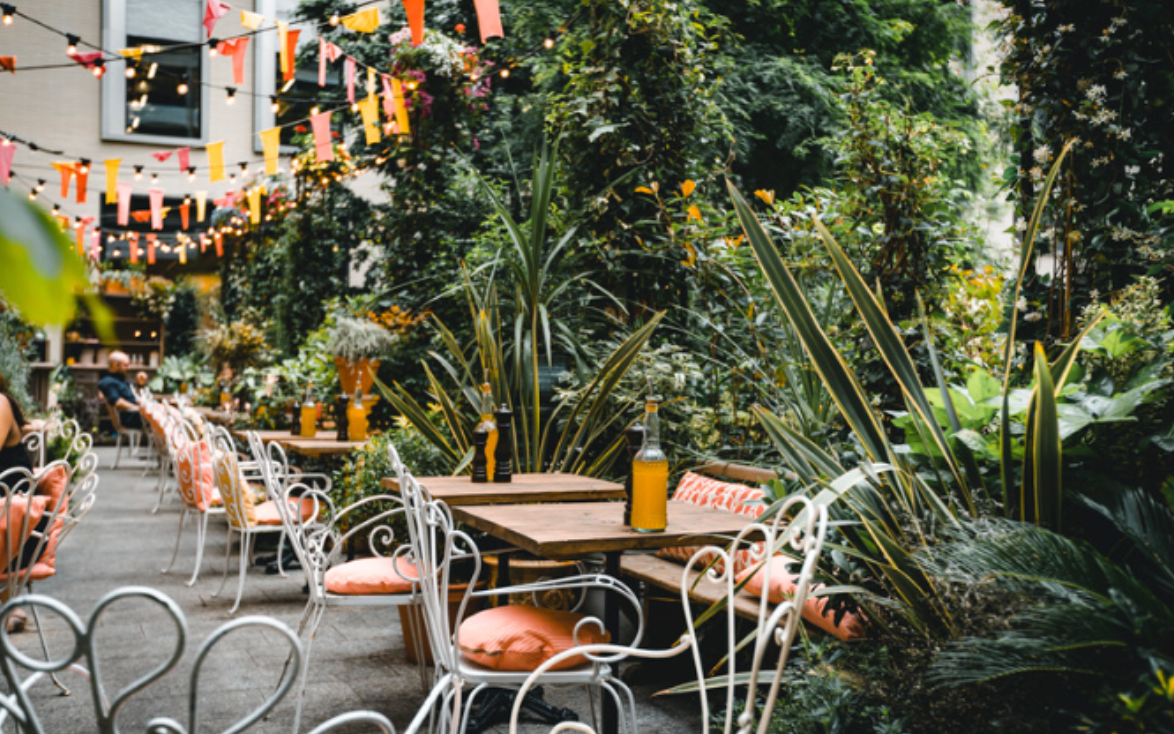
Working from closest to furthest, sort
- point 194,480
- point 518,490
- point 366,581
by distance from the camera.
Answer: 1. point 366,581
2. point 518,490
3. point 194,480

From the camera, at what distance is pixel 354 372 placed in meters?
6.14

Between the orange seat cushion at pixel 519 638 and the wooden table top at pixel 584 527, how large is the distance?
0.61 ft

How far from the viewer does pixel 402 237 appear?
718cm

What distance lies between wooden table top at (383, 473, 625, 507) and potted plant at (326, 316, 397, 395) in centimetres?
269

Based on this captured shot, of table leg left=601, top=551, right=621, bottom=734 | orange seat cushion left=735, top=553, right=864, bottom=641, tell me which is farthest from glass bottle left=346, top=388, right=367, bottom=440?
table leg left=601, top=551, right=621, bottom=734

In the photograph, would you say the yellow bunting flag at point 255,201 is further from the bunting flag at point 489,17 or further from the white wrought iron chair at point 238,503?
the bunting flag at point 489,17

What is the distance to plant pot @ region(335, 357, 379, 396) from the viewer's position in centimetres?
611

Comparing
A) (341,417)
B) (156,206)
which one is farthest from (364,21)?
(156,206)

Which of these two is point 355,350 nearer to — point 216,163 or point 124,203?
point 216,163

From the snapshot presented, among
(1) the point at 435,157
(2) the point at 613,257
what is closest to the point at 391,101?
(1) the point at 435,157

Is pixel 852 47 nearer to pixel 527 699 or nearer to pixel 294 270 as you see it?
pixel 294 270

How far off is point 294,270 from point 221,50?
→ 3593 mm

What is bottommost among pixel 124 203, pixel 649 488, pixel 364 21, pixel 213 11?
pixel 649 488

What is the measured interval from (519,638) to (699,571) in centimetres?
109
